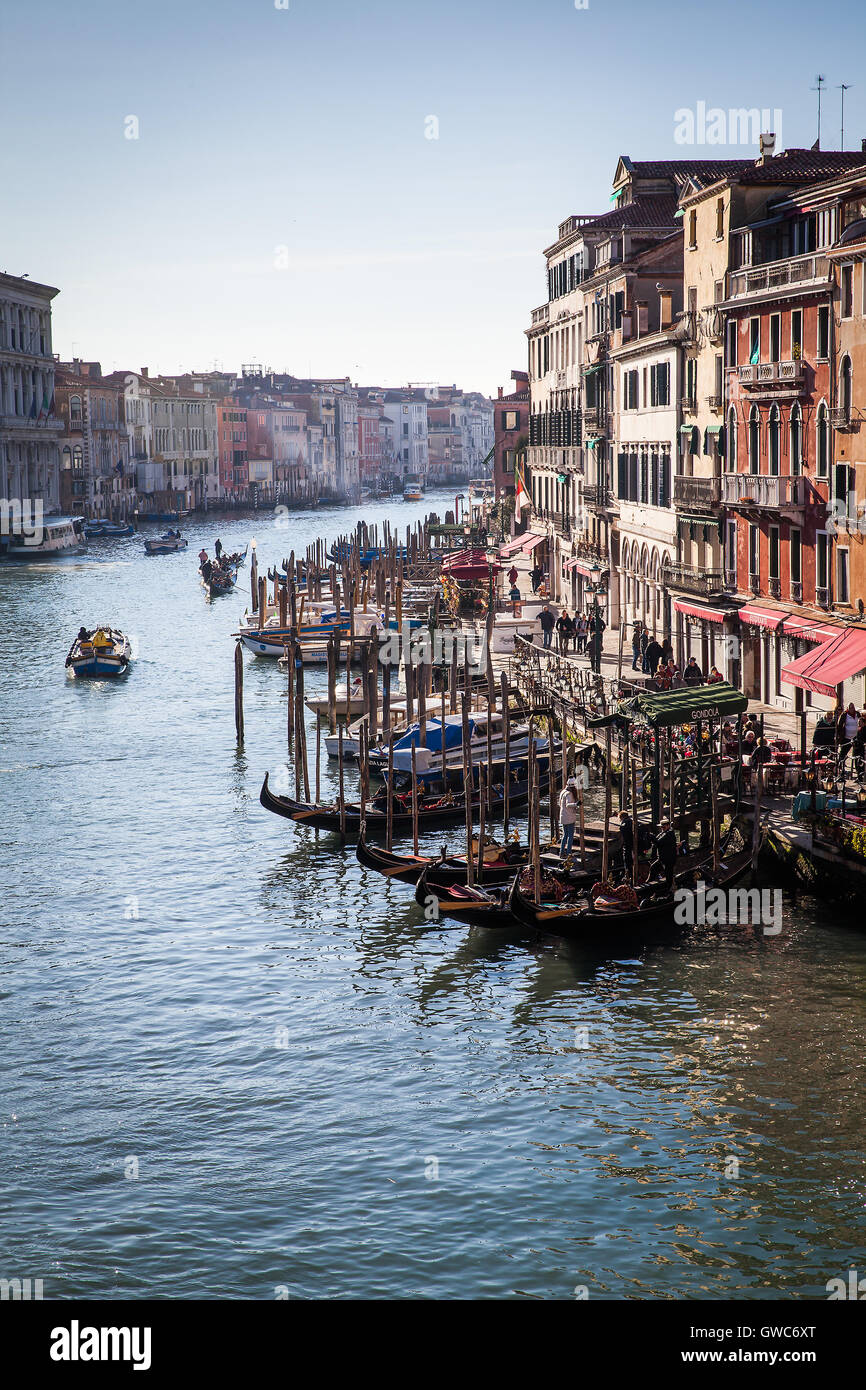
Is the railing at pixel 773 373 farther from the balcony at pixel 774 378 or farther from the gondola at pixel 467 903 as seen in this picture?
the gondola at pixel 467 903

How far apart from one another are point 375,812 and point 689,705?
224 inches

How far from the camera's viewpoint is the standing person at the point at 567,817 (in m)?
22.4

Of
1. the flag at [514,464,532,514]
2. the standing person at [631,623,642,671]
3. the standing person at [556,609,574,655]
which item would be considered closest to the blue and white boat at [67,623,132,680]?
the standing person at [556,609,574,655]

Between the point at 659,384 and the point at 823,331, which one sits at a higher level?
the point at 659,384

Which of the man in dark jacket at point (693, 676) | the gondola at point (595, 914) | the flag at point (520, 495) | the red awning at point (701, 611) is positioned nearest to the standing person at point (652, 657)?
the red awning at point (701, 611)

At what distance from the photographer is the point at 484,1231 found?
1296cm

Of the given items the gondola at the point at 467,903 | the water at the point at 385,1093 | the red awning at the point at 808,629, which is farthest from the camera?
the red awning at the point at 808,629

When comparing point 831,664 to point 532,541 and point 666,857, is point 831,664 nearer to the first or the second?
point 666,857

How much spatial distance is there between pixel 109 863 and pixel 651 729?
927 cm

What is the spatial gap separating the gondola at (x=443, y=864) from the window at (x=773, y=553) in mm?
9634

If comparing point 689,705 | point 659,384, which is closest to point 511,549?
point 659,384

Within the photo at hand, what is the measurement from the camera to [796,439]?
28016 mm
